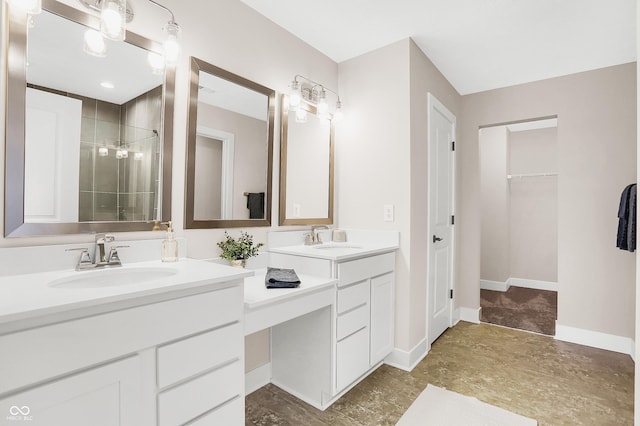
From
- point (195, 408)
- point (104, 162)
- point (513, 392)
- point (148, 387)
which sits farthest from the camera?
point (513, 392)

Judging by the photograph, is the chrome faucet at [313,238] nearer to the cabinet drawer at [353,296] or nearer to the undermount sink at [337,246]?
the undermount sink at [337,246]

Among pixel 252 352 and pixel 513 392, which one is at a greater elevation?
pixel 252 352

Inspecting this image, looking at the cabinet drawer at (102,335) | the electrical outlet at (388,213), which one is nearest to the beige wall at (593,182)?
the electrical outlet at (388,213)

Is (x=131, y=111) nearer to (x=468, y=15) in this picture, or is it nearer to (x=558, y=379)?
(x=468, y=15)

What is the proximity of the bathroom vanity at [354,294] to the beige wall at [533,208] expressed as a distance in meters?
3.43

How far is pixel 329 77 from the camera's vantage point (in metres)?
2.71

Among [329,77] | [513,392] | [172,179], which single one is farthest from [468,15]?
[513,392]

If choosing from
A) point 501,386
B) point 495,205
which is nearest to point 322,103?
point 501,386

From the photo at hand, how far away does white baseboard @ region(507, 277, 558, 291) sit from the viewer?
4.58 meters

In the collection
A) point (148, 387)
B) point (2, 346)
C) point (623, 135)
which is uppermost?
point (623, 135)

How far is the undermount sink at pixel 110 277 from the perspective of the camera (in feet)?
3.97

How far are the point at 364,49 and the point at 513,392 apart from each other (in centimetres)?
267

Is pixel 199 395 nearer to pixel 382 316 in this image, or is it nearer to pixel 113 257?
pixel 113 257

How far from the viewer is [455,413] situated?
5.95ft
